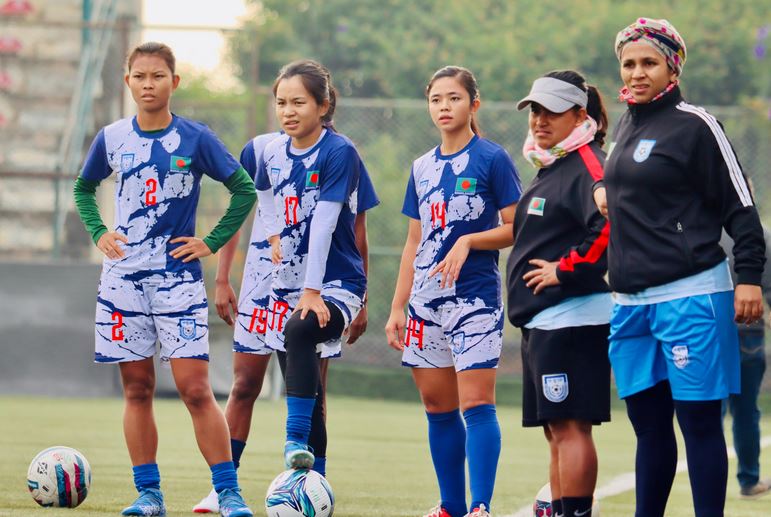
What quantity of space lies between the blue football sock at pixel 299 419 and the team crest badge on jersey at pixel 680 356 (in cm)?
173

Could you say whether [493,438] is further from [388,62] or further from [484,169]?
[388,62]

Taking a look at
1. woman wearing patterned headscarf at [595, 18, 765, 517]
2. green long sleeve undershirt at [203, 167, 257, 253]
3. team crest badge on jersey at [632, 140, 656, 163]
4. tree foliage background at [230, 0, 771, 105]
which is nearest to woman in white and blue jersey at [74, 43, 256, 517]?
green long sleeve undershirt at [203, 167, 257, 253]

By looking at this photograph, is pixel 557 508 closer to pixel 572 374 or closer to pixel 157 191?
pixel 572 374

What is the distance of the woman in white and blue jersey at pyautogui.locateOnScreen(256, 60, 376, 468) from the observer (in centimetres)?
644

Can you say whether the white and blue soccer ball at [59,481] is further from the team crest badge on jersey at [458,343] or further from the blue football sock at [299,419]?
the team crest badge on jersey at [458,343]

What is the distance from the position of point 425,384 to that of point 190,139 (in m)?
1.52

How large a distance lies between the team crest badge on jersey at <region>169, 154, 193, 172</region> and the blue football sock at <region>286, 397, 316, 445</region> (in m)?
1.11

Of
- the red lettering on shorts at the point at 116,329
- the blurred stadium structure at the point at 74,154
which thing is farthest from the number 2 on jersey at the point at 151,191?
the blurred stadium structure at the point at 74,154

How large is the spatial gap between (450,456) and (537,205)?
4.57ft

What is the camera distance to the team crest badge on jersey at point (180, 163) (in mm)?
6582

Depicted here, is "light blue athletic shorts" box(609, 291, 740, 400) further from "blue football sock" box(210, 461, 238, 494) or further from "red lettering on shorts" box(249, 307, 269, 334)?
"red lettering on shorts" box(249, 307, 269, 334)

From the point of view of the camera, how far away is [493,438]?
21.5 ft

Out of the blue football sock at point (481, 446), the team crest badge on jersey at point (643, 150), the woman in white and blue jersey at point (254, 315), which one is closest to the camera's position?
the team crest badge on jersey at point (643, 150)

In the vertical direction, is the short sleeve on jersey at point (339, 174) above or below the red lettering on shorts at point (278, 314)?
above
